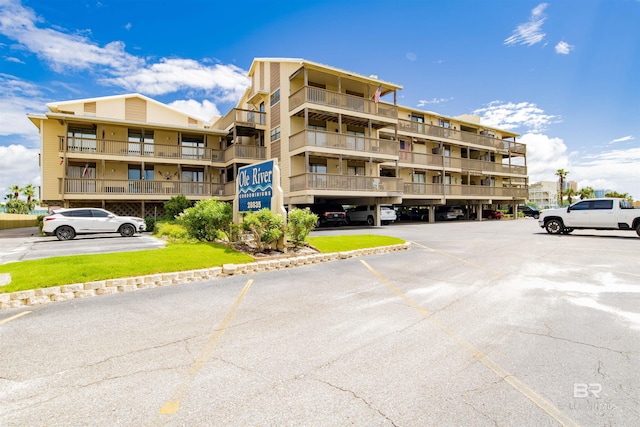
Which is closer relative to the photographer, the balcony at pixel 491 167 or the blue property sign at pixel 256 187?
the blue property sign at pixel 256 187

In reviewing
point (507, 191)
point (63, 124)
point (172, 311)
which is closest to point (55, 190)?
point (63, 124)

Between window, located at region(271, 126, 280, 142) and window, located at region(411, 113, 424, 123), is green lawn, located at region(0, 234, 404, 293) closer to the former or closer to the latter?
window, located at region(271, 126, 280, 142)

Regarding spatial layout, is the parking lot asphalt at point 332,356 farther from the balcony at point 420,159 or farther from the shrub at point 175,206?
the balcony at point 420,159

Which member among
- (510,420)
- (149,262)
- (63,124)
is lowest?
(510,420)

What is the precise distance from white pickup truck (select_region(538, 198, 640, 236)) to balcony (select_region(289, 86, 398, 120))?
13478 mm

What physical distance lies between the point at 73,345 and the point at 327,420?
12.3 feet

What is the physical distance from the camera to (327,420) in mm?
2801

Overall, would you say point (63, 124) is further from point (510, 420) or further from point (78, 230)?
point (510, 420)

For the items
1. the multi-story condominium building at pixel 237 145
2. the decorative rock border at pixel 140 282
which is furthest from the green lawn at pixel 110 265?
the multi-story condominium building at pixel 237 145

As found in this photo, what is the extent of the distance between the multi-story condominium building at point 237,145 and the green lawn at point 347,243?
721 centimetres

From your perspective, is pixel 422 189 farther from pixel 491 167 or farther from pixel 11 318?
pixel 11 318

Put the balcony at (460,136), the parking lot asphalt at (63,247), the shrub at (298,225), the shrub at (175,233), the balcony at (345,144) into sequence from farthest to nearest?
the balcony at (460,136)
the balcony at (345,144)
the shrub at (175,233)
the shrub at (298,225)
the parking lot asphalt at (63,247)

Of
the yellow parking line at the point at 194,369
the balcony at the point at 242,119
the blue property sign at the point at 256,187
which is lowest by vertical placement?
the yellow parking line at the point at 194,369

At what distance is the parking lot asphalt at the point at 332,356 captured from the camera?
2.95 metres
